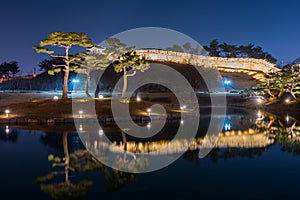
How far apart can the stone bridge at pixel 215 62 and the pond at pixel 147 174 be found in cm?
6804

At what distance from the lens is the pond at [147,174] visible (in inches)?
317

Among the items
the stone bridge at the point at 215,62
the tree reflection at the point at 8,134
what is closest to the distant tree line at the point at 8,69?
the stone bridge at the point at 215,62

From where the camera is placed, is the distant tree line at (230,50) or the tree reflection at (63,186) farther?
the distant tree line at (230,50)

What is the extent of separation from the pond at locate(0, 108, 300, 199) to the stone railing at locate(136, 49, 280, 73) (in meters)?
68.0

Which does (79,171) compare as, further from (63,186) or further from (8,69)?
(8,69)

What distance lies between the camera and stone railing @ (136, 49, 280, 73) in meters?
86.9

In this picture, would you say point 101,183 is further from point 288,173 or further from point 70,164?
point 288,173

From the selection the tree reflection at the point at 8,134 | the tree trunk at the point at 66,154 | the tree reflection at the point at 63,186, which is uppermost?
the tree reflection at the point at 8,134

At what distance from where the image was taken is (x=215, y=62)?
309 feet

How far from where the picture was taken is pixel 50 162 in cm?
1133

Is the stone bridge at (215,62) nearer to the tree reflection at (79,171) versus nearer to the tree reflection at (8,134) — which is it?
the tree reflection at (8,134)

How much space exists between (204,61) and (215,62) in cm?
542

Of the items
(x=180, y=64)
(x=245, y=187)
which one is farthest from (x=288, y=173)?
(x=180, y=64)

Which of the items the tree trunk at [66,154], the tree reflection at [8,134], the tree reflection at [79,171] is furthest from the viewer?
the tree reflection at [8,134]
